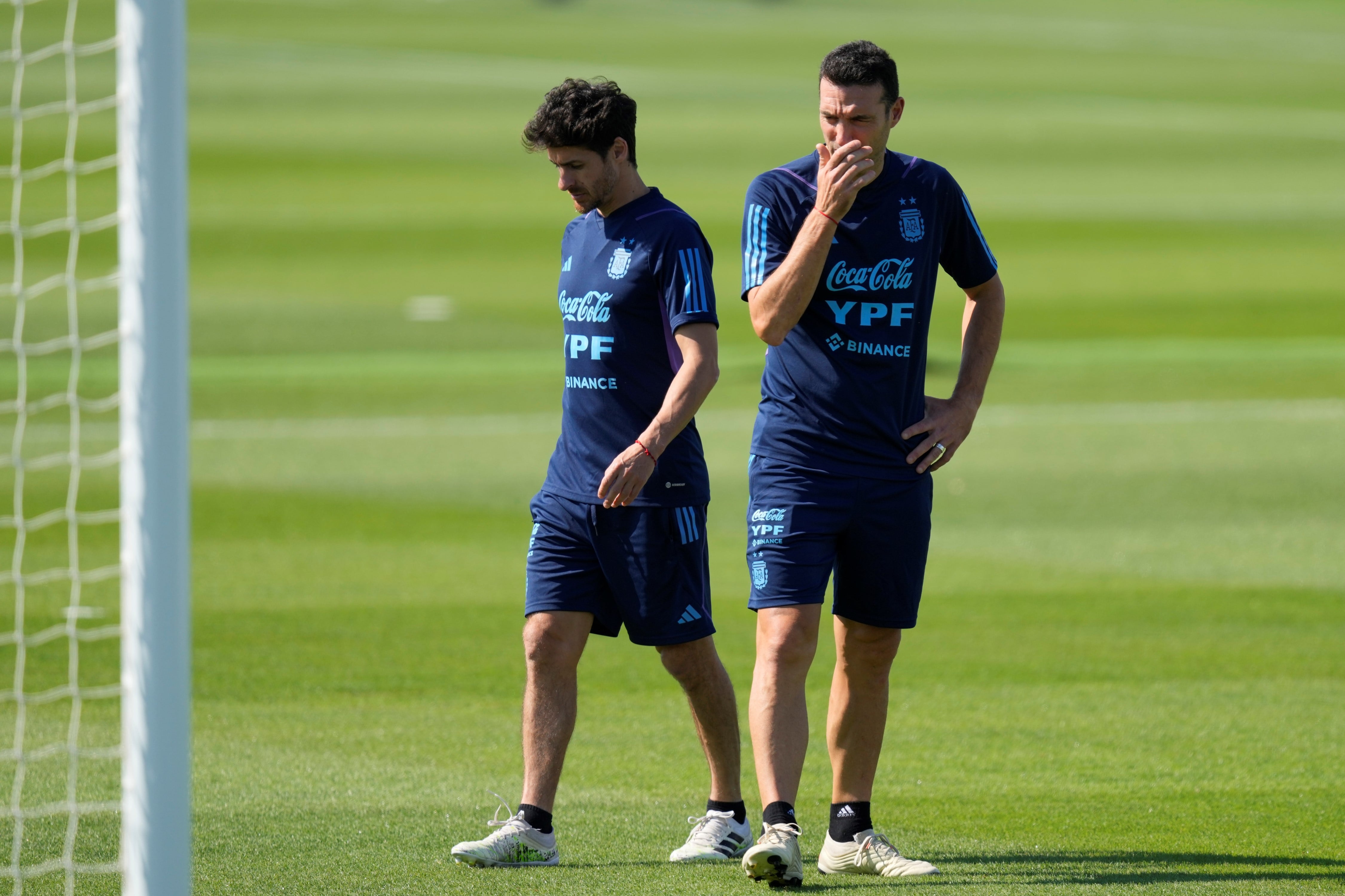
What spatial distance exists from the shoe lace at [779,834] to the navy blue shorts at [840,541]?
60 cm

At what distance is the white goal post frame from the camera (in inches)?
125

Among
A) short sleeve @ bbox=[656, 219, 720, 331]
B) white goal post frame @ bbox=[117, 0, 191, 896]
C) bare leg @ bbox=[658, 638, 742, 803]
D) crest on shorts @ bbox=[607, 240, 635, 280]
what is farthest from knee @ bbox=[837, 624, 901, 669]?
white goal post frame @ bbox=[117, 0, 191, 896]

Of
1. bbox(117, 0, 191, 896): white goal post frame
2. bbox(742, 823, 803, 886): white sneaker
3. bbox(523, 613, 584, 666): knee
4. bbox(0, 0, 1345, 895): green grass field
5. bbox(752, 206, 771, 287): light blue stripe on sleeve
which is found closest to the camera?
bbox(117, 0, 191, 896): white goal post frame

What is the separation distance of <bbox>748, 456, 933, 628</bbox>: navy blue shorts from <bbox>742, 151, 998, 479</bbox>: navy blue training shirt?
49mm

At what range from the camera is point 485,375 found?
1698cm

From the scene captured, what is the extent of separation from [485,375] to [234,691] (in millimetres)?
10032

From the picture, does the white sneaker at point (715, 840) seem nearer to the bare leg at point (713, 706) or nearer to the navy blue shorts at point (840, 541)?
the bare leg at point (713, 706)

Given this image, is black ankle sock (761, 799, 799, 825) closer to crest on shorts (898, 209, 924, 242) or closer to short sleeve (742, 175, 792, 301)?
short sleeve (742, 175, 792, 301)

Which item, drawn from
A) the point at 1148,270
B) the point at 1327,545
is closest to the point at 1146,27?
the point at 1148,270

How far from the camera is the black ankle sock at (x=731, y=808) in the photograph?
16.7 feet

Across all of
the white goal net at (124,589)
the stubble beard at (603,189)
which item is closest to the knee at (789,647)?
the stubble beard at (603,189)

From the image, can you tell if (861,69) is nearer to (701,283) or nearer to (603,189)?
(701,283)

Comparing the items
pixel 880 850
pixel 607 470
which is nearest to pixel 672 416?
pixel 607 470

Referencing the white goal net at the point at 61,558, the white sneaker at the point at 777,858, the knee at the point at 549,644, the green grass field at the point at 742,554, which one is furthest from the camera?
the green grass field at the point at 742,554
